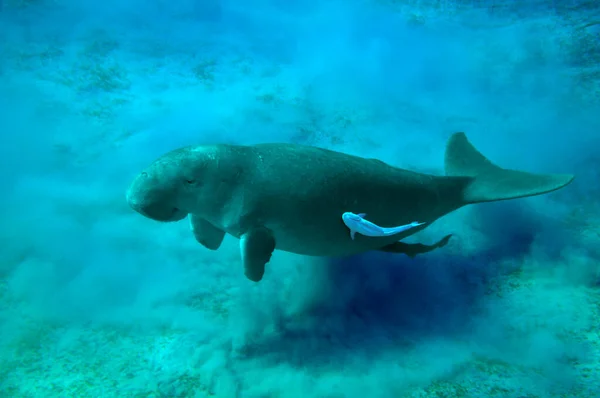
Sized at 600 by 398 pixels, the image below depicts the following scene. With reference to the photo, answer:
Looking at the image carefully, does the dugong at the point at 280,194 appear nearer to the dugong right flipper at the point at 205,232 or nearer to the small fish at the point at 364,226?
the dugong right flipper at the point at 205,232

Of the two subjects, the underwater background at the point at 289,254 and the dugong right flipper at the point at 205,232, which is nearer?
the underwater background at the point at 289,254

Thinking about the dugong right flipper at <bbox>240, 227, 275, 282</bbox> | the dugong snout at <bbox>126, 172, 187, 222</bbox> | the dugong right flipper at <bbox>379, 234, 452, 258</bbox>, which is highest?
the dugong snout at <bbox>126, 172, 187, 222</bbox>

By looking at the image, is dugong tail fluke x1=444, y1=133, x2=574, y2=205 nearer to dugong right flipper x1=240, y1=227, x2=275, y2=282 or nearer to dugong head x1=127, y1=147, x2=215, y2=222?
dugong right flipper x1=240, y1=227, x2=275, y2=282

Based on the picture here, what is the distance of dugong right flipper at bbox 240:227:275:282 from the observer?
3.04 m

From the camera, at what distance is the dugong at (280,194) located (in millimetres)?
2879

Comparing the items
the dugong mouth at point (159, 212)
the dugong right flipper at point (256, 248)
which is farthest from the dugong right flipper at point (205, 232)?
the dugong right flipper at point (256, 248)

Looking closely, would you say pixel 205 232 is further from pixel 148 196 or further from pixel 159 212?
pixel 148 196

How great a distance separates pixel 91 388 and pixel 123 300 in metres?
1.06

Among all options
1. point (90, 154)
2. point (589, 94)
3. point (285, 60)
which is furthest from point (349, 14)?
point (90, 154)

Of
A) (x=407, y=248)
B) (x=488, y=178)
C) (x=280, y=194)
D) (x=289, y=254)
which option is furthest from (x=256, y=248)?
(x=488, y=178)

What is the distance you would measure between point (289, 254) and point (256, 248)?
175 cm

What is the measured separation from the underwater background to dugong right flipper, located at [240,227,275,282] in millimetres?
994

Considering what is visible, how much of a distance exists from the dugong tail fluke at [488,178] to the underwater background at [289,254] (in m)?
1.08

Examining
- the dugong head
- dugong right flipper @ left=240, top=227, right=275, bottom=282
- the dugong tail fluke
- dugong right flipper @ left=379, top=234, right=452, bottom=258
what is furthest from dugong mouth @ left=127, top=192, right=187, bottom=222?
the dugong tail fluke
